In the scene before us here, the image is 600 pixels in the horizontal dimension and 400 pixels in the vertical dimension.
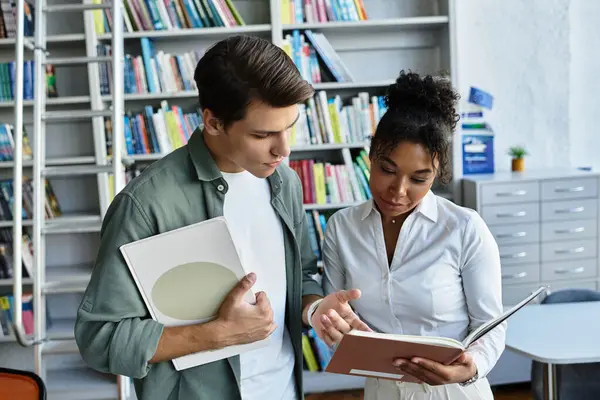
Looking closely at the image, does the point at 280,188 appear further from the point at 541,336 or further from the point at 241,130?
the point at 541,336

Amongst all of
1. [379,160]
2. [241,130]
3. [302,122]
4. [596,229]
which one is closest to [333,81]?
[302,122]

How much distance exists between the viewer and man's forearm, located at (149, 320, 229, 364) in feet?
3.34

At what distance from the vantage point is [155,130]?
128 inches

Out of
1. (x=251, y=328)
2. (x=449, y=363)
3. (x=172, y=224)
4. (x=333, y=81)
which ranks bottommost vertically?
(x=449, y=363)

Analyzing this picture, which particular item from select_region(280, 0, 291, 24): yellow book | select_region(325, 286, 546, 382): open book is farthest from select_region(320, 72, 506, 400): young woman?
select_region(280, 0, 291, 24): yellow book

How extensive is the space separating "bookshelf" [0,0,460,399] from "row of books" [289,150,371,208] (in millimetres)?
51

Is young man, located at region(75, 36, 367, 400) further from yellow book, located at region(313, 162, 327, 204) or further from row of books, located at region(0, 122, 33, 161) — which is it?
row of books, located at region(0, 122, 33, 161)

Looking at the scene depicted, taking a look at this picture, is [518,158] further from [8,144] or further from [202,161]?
[8,144]

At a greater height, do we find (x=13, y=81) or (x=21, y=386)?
(x=13, y=81)

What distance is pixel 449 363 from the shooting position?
1146 millimetres

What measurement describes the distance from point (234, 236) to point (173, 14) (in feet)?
7.90

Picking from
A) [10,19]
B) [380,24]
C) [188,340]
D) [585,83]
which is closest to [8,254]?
[10,19]

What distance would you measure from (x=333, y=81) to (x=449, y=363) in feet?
8.08

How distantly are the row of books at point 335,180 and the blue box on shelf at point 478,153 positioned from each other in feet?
2.15
